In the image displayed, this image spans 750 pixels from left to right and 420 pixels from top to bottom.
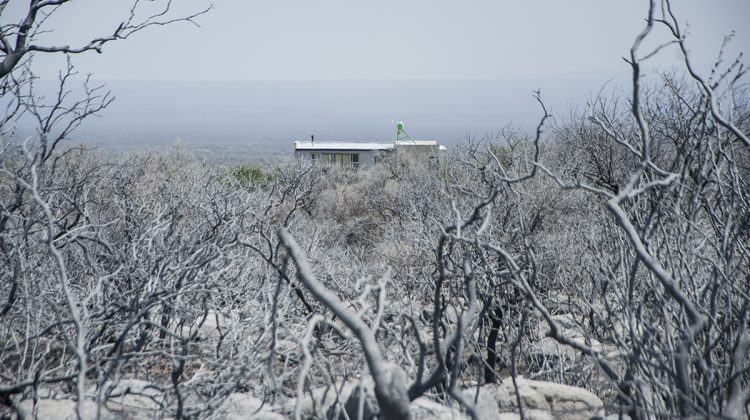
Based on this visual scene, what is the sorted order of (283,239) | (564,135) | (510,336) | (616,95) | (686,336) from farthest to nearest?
1. (564,135)
2. (616,95)
3. (510,336)
4. (686,336)
5. (283,239)

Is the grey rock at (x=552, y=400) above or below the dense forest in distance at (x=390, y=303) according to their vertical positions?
below

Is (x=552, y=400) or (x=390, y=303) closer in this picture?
(x=390, y=303)

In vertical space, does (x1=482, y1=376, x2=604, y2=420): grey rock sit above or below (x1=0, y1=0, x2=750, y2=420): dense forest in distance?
below

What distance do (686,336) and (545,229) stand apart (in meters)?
10.4

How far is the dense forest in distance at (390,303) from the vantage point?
3.02m

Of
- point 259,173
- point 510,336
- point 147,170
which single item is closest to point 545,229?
point 510,336

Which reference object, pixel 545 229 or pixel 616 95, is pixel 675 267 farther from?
pixel 616 95

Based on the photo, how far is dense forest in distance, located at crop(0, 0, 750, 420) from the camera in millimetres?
3018

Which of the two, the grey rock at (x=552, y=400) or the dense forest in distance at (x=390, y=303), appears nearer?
the dense forest in distance at (x=390, y=303)

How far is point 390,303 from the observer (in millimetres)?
4539

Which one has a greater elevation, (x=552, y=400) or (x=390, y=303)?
(x=390, y=303)

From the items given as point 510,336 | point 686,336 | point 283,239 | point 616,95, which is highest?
point 616,95

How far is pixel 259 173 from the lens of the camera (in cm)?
3141

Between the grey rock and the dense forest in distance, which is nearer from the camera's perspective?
the dense forest in distance
